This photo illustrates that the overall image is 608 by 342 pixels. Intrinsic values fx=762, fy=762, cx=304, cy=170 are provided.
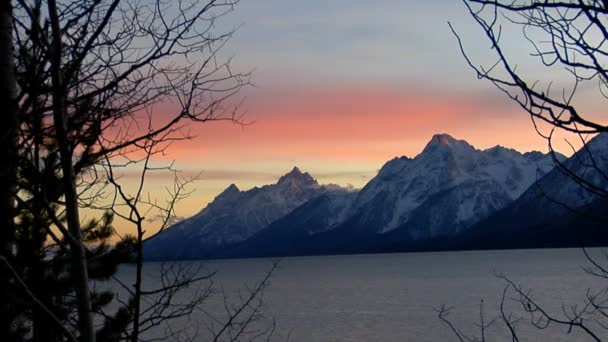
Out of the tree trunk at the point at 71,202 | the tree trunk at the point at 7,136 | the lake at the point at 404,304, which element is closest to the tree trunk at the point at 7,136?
the tree trunk at the point at 7,136

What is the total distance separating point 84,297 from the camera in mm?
3240

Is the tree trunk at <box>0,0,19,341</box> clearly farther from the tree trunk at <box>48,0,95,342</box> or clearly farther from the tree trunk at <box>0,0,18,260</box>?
the tree trunk at <box>48,0,95,342</box>

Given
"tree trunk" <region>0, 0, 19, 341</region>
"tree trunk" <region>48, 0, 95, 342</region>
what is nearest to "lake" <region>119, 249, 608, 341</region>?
"tree trunk" <region>0, 0, 19, 341</region>

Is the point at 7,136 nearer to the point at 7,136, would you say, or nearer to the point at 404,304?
the point at 7,136

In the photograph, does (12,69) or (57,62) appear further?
(12,69)

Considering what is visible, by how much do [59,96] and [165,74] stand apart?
5.26 ft

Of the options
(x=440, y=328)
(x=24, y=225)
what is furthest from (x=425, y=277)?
(x=24, y=225)

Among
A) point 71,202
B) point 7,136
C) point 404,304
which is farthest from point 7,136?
point 404,304

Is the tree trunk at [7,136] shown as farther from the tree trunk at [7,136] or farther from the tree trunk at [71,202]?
the tree trunk at [71,202]

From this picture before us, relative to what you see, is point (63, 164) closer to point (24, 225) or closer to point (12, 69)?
point (12, 69)

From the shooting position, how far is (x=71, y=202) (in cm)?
331

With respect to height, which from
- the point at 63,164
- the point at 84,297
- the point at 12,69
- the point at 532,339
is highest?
the point at 12,69

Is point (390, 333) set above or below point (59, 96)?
below

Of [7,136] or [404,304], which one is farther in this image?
[404,304]
